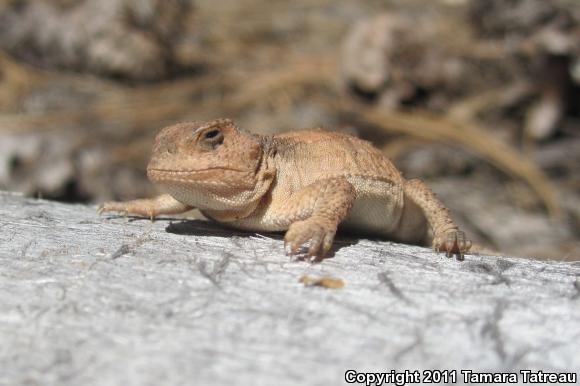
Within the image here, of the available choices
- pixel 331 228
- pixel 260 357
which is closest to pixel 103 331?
pixel 260 357

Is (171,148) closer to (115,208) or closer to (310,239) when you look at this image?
(310,239)

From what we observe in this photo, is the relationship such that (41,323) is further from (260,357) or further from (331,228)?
(331,228)

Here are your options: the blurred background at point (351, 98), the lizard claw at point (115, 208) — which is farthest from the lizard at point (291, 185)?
the blurred background at point (351, 98)

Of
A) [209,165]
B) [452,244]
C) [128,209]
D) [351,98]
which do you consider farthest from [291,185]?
[351,98]

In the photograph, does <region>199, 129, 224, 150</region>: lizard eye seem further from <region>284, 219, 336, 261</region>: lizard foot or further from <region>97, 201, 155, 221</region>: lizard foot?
<region>97, 201, 155, 221</region>: lizard foot

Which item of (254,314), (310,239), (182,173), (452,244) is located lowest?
(254,314)

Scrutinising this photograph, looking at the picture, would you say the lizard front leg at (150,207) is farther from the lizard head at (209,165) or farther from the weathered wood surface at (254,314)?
the weathered wood surface at (254,314)
